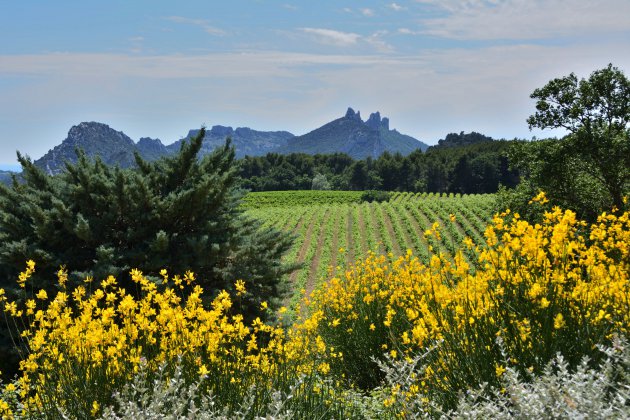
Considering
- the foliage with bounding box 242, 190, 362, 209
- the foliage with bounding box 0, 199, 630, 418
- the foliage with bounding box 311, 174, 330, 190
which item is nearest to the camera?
the foliage with bounding box 0, 199, 630, 418

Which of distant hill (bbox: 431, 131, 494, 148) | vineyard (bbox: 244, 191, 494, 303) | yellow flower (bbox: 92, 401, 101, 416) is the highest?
distant hill (bbox: 431, 131, 494, 148)

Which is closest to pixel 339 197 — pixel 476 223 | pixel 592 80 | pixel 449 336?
pixel 476 223

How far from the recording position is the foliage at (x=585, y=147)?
67.4 feet

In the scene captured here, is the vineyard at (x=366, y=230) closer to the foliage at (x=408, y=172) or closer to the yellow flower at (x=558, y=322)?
the yellow flower at (x=558, y=322)

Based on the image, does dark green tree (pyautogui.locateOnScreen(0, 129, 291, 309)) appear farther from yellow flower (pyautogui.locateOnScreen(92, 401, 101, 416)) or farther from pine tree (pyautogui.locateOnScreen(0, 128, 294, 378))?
yellow flower (pyautogui.locateOnScreen(92, 401, 101, 416))

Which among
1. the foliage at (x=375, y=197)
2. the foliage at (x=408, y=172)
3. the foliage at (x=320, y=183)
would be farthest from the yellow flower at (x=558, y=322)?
the foliage at (x=320, y=183)

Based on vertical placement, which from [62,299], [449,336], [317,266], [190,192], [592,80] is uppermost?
[592,80]

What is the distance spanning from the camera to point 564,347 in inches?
155

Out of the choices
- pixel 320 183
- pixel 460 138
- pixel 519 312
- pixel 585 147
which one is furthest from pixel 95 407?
pixel 460 138

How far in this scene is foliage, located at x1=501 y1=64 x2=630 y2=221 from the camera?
20.5m

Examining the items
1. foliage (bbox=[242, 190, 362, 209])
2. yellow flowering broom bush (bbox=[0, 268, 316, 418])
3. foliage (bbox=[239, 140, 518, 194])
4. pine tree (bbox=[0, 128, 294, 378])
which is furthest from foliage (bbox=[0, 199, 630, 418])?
foliage (bbox=[239, 140, 518, 194])

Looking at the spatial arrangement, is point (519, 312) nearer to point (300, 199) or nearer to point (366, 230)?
point (366, 230)

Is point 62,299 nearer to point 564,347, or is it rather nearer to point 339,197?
point 564,347

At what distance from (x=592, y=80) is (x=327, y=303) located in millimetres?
19239
